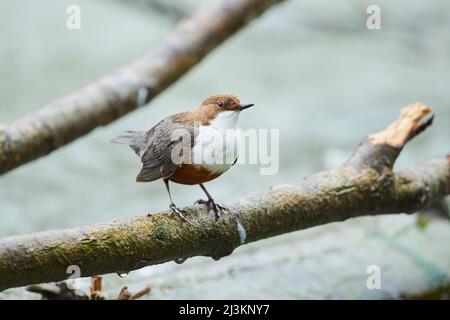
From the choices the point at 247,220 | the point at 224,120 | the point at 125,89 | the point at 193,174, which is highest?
the point at 125,89

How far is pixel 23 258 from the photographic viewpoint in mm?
1933

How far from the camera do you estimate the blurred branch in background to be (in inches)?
78.3

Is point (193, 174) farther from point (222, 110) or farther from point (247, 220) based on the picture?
point (247, 220)

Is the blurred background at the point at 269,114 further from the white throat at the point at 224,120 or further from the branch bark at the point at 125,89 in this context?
the branch bark at the point at 125,89

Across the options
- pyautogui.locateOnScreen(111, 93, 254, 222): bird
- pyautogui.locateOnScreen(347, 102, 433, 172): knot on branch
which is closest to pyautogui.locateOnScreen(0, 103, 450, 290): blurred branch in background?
pyautogui.locateOnScreen(347, 102, 433, 172): knot on branch

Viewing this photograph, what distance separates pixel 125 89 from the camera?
3.46 meters

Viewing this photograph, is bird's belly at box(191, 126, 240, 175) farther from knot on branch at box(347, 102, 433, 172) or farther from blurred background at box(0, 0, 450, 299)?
knot on branch at box(347, 102, 433, 172)

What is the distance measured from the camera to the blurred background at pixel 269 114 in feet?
11.0

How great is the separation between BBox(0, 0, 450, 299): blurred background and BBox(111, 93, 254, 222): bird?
39cm

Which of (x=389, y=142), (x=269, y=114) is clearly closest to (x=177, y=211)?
(x=389, y=142)

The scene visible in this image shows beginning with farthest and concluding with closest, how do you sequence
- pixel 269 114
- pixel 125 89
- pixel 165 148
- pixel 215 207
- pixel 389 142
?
pixel 269 114
pixel 125 89
pixel 389 142
pixel 215 207
pixel 165 148

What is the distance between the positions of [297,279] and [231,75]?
3559 mm

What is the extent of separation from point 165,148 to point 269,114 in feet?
12.1

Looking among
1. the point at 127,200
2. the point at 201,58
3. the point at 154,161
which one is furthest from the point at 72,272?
the point at 127,200
